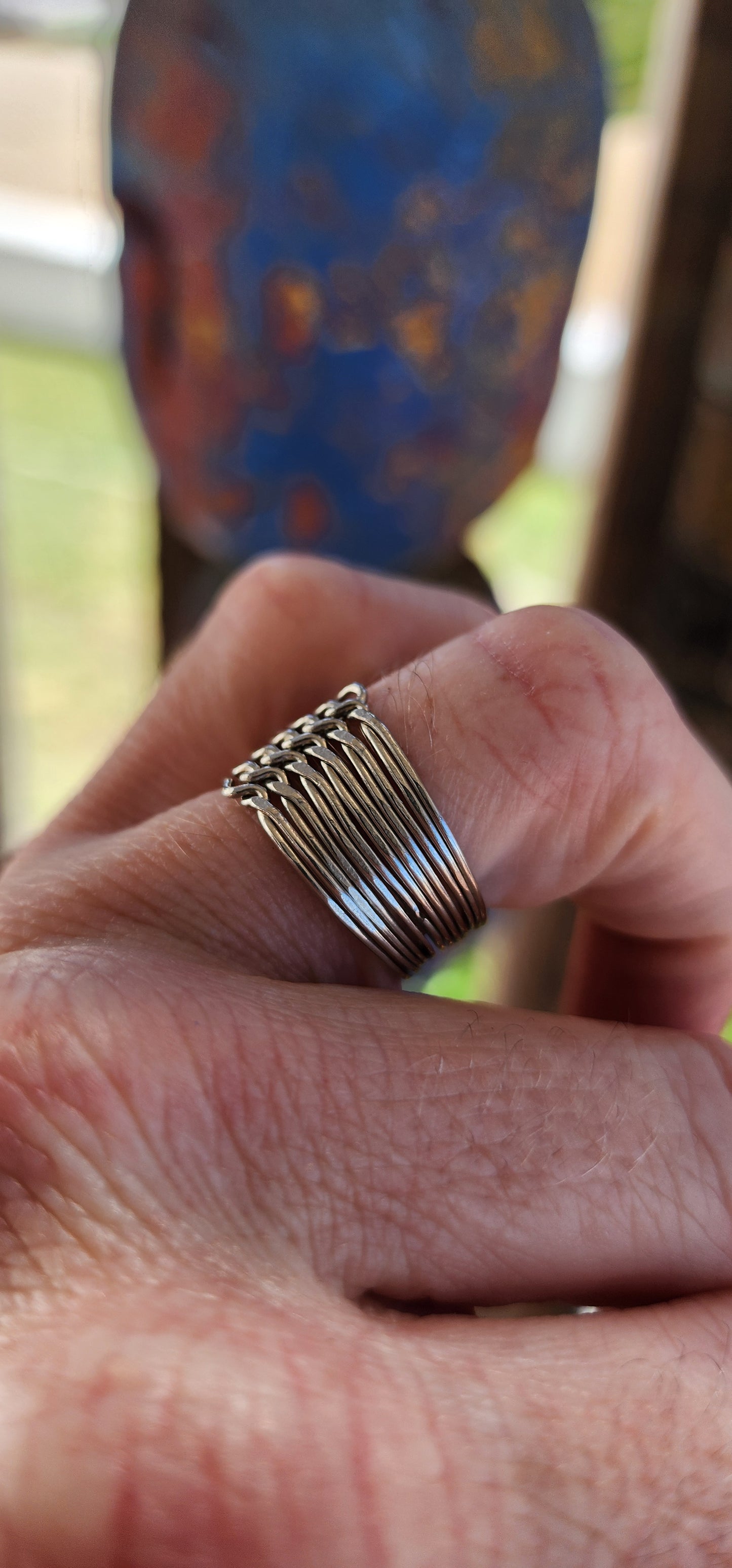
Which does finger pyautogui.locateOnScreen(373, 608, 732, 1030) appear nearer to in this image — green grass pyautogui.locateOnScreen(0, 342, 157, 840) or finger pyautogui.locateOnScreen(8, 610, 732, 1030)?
finger pyautogui.locateOnScreen(8, 610, 732, 1030)

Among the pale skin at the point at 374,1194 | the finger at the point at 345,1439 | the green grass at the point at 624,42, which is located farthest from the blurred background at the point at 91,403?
the finger at the point at 345,1439

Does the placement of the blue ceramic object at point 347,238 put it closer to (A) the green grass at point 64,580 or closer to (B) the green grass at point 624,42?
(B) the green grass at point 624,42

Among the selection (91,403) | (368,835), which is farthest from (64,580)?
(368,835)

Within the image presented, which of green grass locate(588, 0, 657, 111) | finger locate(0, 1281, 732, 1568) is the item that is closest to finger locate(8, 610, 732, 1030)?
finger locate(0, 1281, 732, 1568)

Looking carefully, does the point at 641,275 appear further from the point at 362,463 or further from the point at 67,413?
the point at 67,413

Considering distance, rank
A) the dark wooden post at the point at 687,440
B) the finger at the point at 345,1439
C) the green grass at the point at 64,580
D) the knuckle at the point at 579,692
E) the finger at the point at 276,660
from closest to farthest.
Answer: the finger at the point at 345,1439 → the knuckle at the point at 579,692 → the finger at the point at 276,660 → the dark wooden post at the point at 687,440 → the green grass at the point at 64,580

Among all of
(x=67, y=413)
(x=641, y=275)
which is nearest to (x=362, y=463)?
(x=641, y=275)

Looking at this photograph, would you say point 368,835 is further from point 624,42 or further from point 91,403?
point 91,403
